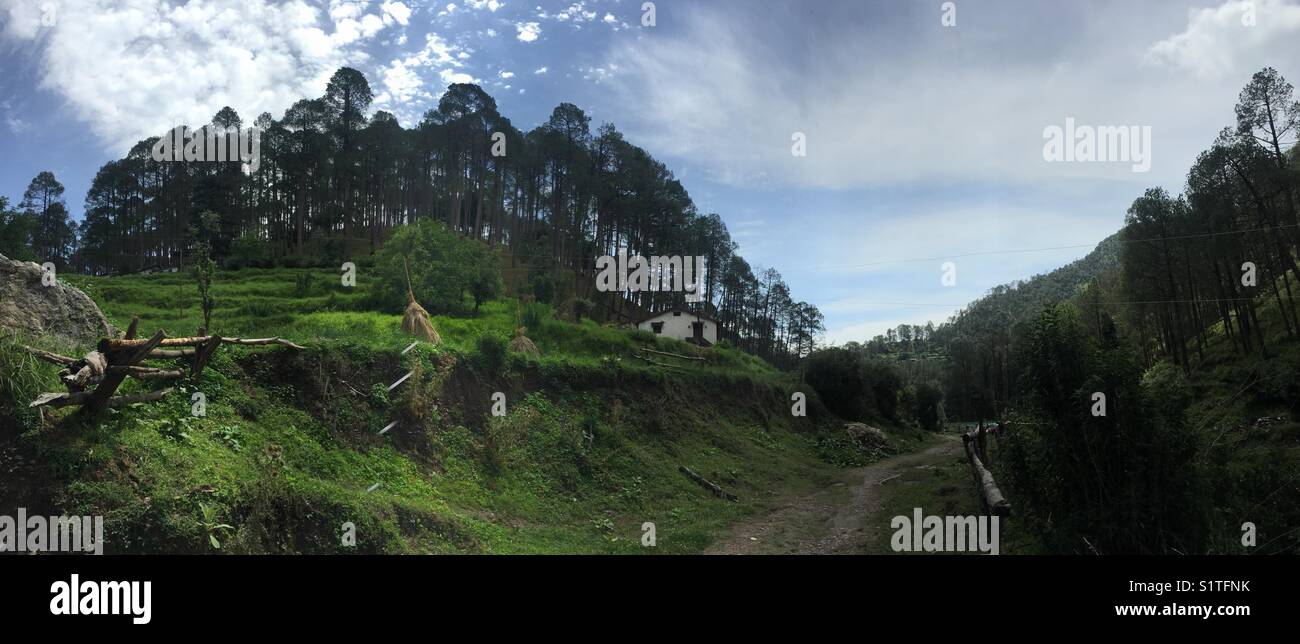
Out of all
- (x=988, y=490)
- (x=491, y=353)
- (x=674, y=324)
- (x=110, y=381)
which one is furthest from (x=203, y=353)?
(x=674, y=324)

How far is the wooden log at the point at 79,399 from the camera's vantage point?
6406 mm

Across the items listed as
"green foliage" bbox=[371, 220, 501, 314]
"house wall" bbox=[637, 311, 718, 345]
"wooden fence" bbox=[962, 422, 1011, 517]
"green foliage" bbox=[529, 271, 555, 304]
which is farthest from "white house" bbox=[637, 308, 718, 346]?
"wooden fence" bbox=[962, 422, 1011, 517]

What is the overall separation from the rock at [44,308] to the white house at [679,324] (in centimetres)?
3479

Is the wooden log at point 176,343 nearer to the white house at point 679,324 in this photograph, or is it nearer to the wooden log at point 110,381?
the wooden log at point 110,381

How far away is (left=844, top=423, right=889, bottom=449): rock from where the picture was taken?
28.5 m

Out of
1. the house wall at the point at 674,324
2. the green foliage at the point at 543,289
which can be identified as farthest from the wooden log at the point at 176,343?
the house wall at the point at 674,324

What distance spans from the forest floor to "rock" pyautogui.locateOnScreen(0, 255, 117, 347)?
11457 millimetres

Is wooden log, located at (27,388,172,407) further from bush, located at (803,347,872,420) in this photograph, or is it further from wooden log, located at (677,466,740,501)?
bush, located at (803,347,872,420)

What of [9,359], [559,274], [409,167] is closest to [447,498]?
[9,359]

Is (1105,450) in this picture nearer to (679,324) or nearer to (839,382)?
(839,382)

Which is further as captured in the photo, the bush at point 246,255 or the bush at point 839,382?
the bush at point 246,255

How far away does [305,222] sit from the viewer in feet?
167
